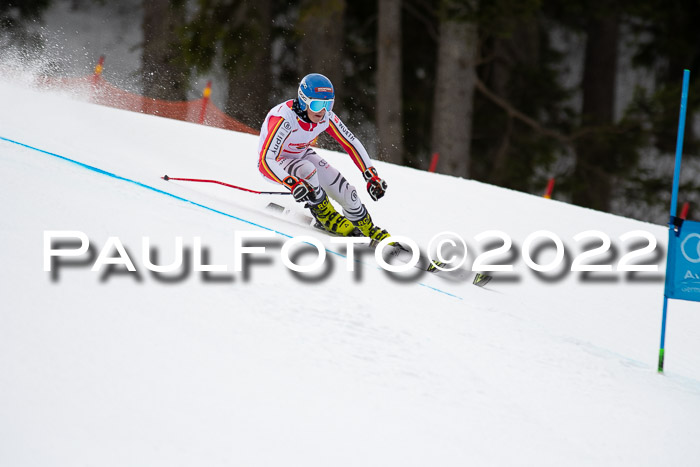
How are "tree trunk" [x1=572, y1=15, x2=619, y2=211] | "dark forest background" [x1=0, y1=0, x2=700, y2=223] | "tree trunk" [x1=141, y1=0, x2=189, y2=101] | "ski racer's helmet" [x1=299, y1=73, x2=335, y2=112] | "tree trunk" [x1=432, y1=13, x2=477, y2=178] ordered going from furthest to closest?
"tree trunk" [x1=572, y1=15, x2=619, y2=211], "tree trunk" [x1=141, y1=0, x2=189, y2=101], "dark forest background" [x1=0, y1=0, x2=700, y2=223], "tree trunk" [x1=432, y1=13, x2=477, y2=178], "ski racer's helmet" [x1=299, y1=73, x2=335, y2=112]

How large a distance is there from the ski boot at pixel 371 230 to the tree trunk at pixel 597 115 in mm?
10431

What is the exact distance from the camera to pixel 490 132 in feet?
55.7

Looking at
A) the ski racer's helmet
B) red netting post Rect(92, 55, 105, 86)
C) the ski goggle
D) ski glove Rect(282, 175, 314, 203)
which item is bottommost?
ski glove Rect(282, 175, 314, 203)

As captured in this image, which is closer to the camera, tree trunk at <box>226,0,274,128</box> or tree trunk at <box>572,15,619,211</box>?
tree trunk at <box>226,0,274,128</box>

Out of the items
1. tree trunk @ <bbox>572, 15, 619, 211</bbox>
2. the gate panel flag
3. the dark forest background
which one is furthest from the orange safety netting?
the gate panel flag

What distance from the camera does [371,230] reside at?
18.7 feet

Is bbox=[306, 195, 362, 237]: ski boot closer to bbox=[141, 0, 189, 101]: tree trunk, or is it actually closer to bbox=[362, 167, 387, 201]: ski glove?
bbox=[362, 167, 387, 201]: ski glove

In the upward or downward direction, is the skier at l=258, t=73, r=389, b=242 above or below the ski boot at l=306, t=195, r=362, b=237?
above

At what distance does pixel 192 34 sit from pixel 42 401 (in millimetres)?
11102

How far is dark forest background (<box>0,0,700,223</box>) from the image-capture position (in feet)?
43.0

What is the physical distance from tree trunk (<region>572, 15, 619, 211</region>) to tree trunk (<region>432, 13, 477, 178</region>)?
324cm

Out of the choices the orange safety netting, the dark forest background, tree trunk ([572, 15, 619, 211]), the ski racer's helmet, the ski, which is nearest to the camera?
the ski

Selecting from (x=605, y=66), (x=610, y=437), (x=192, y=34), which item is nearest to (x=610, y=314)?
(x=610, y=437)

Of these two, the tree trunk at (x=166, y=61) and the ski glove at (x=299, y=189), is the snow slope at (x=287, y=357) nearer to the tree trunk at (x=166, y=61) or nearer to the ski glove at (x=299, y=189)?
the ski glove at (x=299, y=189)
